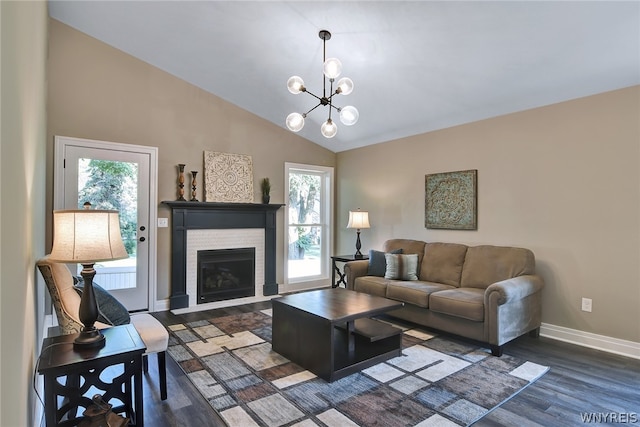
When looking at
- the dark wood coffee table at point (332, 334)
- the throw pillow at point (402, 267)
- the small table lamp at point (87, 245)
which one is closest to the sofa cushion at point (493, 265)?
the throw pillow at point (402, 267)

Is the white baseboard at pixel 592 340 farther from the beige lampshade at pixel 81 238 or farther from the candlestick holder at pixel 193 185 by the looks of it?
the candlestick holder at pixel 193 185

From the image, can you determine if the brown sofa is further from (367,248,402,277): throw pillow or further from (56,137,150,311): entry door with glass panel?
(56,137,150,311): entry door with glass panel

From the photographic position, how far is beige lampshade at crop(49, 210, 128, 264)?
1784 mm

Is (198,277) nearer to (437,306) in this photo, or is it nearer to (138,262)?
(138,262)

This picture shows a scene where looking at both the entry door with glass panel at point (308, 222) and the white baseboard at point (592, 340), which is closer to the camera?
the white baseboard at point (592, 340)

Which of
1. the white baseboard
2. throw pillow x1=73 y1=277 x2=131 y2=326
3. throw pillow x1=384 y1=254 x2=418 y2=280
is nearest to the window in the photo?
throw pillow x1=384 y1=254 x2=418 y2=280

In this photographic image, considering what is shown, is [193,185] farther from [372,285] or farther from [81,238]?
[81,238]

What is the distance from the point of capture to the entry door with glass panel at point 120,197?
3.94 metres

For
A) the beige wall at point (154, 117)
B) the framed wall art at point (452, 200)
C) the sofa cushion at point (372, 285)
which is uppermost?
the beige wall at point (154, 117)

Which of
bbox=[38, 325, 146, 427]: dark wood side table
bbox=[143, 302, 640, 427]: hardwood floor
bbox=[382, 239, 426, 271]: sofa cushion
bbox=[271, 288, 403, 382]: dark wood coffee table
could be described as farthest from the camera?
bbox=[382, 239, 426, 271]: sofa cushion

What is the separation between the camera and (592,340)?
10.9ft

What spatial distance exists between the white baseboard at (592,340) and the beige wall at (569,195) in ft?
0.15

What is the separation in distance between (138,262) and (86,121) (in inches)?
69.3

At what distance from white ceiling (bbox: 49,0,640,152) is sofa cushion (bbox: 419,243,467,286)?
1.61 metres
